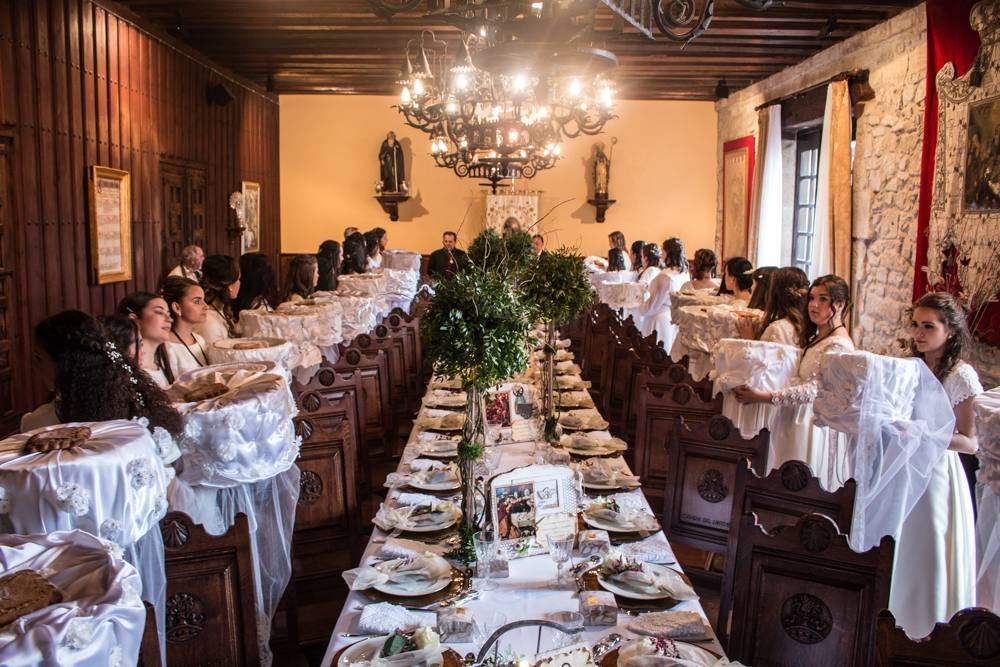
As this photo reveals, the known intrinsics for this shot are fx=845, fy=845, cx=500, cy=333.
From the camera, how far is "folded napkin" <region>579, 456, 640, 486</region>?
10.8 ft

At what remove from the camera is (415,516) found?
2943 millimetres

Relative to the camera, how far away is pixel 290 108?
14.6 m

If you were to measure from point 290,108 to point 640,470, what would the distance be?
12308 mm

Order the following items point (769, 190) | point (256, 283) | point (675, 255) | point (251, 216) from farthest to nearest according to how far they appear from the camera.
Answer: point (251, 216), point (769, 190), point (675, 255), point (256, 283)

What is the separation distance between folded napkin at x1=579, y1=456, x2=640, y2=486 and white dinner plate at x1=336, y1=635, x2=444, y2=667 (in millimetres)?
1372

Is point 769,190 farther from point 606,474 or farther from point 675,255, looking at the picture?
point 606,474

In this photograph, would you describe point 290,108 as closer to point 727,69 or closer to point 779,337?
point 727,69

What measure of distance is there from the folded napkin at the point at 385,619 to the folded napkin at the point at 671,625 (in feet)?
1.89

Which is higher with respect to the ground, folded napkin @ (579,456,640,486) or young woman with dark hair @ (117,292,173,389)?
young woman with dark hair @ (117,292,173,389)

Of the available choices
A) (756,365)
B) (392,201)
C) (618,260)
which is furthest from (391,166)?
(756,365)

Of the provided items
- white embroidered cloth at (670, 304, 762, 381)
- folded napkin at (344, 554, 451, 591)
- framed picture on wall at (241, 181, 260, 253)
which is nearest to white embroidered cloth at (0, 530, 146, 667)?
folded napkin at (344, 554, 451, 591)

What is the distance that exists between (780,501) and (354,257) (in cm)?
731

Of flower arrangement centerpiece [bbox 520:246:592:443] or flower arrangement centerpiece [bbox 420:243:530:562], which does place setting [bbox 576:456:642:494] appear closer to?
flower arrangement centerpiece [bbox 420:243:530:562]

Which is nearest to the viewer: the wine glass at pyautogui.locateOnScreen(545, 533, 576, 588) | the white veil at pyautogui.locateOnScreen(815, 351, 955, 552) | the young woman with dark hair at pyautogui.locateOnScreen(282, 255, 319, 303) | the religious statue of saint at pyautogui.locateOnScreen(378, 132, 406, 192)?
the wine glass at pyautogui.locateOnScreen(545, 533, 576, 588)
